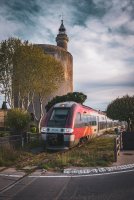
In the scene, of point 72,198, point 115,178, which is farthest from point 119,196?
point 115,178

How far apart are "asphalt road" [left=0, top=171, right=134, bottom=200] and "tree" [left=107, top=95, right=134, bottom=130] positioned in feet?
55.9

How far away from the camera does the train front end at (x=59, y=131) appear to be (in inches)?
741

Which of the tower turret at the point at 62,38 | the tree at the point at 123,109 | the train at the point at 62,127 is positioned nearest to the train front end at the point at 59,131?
the train at the point at 62,127

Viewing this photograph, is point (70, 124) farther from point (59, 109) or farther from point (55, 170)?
point (55, 170)

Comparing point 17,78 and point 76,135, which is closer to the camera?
point 76,135

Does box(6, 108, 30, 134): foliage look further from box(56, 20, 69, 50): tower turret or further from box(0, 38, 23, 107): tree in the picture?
box(56, 20, 69, 50): tower turret

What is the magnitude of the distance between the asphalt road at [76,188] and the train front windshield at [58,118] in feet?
26.5

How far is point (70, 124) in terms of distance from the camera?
756 inches

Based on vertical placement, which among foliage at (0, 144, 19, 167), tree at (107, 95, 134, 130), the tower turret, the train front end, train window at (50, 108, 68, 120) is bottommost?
foliage at (0, 144, 19, 167)

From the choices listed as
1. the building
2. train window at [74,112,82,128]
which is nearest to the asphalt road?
train window at [74,112,82,128]

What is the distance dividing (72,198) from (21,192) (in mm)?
1624

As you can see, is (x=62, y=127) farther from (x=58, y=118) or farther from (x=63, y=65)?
(x=63, y=65)

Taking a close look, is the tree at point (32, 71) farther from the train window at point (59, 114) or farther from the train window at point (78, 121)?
the train window at point (59, 114)

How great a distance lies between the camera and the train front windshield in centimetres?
1939
